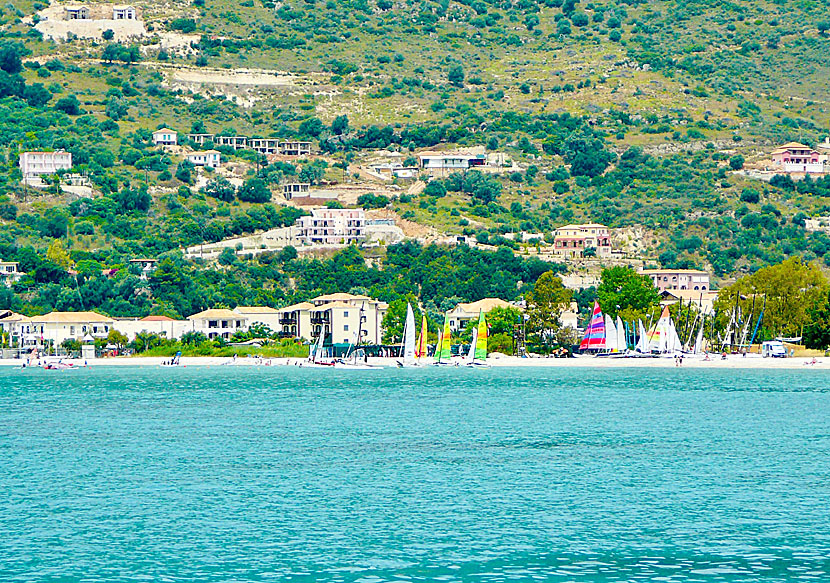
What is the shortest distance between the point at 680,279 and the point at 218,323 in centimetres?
4911

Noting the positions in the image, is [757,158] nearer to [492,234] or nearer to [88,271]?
[492,234]

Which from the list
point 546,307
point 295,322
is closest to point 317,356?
point 295,322

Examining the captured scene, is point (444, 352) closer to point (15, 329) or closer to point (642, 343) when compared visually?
point (642, 343)

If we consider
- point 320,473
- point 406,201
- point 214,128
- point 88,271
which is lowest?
point 320,473

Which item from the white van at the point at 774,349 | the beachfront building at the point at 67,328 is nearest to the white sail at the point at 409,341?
the white van at the point at 774,349

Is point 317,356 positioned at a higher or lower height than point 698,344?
lower

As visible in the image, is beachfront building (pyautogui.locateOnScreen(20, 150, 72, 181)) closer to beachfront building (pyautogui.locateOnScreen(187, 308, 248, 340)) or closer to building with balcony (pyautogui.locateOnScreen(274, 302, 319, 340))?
beachfront building (pyautogui.locateOnScreen(187, 308, 248, 340))

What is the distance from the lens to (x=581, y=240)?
157m

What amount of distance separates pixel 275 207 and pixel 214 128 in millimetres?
34139

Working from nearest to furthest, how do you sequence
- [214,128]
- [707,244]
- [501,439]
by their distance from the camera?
[501,439] → [707,244] → [214,128]

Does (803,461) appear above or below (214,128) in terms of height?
below

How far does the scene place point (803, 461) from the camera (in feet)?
143

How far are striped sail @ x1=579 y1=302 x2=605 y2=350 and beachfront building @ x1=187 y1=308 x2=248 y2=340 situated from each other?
3398 cm

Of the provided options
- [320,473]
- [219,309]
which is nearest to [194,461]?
[320,473]
